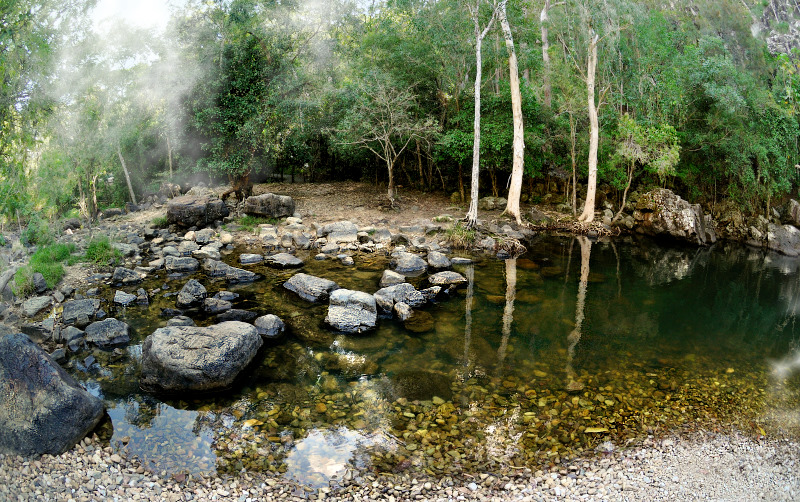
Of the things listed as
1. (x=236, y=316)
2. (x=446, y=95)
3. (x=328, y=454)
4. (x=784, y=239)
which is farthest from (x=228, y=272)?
(x=784, y=239)

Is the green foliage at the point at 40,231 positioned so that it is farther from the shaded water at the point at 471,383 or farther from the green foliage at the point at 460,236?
the green foliage at the point at 460,236

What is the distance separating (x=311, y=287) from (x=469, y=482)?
7.60 m

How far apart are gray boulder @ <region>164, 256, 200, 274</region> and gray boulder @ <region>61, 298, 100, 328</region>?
3.33 meters

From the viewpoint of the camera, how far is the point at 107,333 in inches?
362

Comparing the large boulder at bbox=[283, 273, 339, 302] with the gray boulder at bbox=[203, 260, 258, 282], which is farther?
the gray boulder at bbox=[203, 260, 258, 282]

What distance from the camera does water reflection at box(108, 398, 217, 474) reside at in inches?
229

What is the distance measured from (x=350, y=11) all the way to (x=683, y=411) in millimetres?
24224

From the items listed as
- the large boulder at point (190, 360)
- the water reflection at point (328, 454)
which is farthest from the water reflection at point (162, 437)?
the water reflection at point (328, 454)

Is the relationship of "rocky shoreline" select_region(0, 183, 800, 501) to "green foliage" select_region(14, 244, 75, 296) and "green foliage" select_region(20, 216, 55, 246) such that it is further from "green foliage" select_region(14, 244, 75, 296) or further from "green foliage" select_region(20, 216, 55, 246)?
"green foliage" select_region(20, 216, 55, 246)

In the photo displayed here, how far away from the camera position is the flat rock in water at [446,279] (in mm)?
13271

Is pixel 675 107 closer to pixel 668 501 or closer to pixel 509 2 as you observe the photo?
pixel 509 2

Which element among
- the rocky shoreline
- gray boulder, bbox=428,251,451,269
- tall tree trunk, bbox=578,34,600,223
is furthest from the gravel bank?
tall tree trunk, bbox=578,34,600,223

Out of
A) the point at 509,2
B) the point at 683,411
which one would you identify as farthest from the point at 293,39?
the point at 683,411

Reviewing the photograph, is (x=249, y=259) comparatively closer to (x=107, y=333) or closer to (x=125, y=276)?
(x=125, y=276)
